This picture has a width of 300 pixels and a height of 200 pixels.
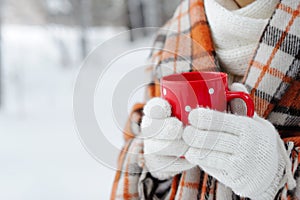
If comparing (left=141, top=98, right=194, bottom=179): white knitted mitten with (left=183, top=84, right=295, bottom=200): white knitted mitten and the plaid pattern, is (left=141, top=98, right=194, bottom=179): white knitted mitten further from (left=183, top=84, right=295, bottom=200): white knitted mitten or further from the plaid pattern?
the plaid pattern

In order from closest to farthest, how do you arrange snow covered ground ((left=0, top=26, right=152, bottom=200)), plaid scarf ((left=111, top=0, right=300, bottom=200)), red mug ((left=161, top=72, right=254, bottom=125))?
1. red mug ((left=161, top=72, right=254, bottom=125))
2. plaid scarf ((left=111, top=0, right=300, bottom=200))
3. snow covered ground ((left=0, top=26, right=152, bottom=200))

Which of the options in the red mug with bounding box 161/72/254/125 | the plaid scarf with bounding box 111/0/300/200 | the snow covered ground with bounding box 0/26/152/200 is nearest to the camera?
the red mug with bounding box 161/72/254/125

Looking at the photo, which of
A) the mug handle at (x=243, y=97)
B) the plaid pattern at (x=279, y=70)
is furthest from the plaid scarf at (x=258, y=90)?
the mug handle at (x=243, y=97)

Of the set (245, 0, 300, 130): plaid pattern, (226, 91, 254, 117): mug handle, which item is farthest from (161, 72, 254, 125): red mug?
(245, 0, 300, 130): plaid pattern

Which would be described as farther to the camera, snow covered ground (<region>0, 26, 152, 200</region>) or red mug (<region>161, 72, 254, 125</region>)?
snow covered ground (<region>0, 26, 152, 200</region>)

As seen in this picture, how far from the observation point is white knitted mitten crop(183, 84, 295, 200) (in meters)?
0.44

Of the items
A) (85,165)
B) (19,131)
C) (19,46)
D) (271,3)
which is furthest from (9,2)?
(271,3)

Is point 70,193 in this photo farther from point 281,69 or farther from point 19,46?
point 19,46

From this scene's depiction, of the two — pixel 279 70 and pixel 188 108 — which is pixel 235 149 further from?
pixel 279 70

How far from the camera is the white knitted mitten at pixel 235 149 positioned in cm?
44

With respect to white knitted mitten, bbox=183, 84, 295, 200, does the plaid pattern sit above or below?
above

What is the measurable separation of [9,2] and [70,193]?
3257mm

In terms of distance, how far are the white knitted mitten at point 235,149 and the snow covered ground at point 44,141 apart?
12 cm

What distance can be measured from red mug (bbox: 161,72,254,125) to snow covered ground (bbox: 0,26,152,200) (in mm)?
78
